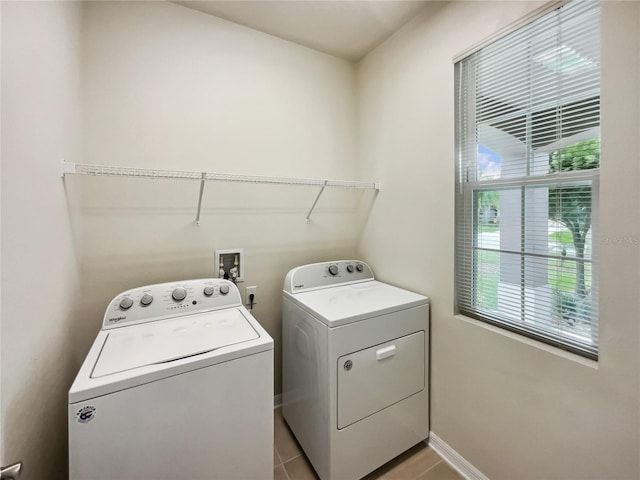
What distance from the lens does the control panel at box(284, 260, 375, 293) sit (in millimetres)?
1815

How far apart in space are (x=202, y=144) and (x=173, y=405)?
4.74 ft

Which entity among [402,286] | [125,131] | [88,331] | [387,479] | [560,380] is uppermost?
[125,131]

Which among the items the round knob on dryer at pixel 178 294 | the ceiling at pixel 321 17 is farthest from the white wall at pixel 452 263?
the round knob on dryer at pixel 178 294

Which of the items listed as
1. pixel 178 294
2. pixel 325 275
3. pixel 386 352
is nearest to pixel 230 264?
pixel 178 294

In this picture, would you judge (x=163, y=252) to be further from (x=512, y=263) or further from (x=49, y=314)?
(x=512, y=263)

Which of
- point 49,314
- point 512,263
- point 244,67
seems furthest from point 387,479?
point 244,67

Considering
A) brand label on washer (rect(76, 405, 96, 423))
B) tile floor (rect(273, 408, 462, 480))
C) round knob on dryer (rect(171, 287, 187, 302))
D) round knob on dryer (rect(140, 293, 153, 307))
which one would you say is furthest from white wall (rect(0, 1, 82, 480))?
tile floor (rect(273, 408, 462, 480))

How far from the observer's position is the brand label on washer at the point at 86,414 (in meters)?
0.83

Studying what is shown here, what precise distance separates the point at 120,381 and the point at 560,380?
5.52 feet

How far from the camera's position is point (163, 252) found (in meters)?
1.64

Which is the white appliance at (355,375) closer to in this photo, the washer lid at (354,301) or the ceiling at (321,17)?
the washer lid at (354,301)

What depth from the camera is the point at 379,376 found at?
57.2 inches

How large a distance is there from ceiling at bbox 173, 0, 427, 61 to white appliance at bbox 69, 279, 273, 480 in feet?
6.21

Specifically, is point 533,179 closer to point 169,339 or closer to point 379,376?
point 379,376
